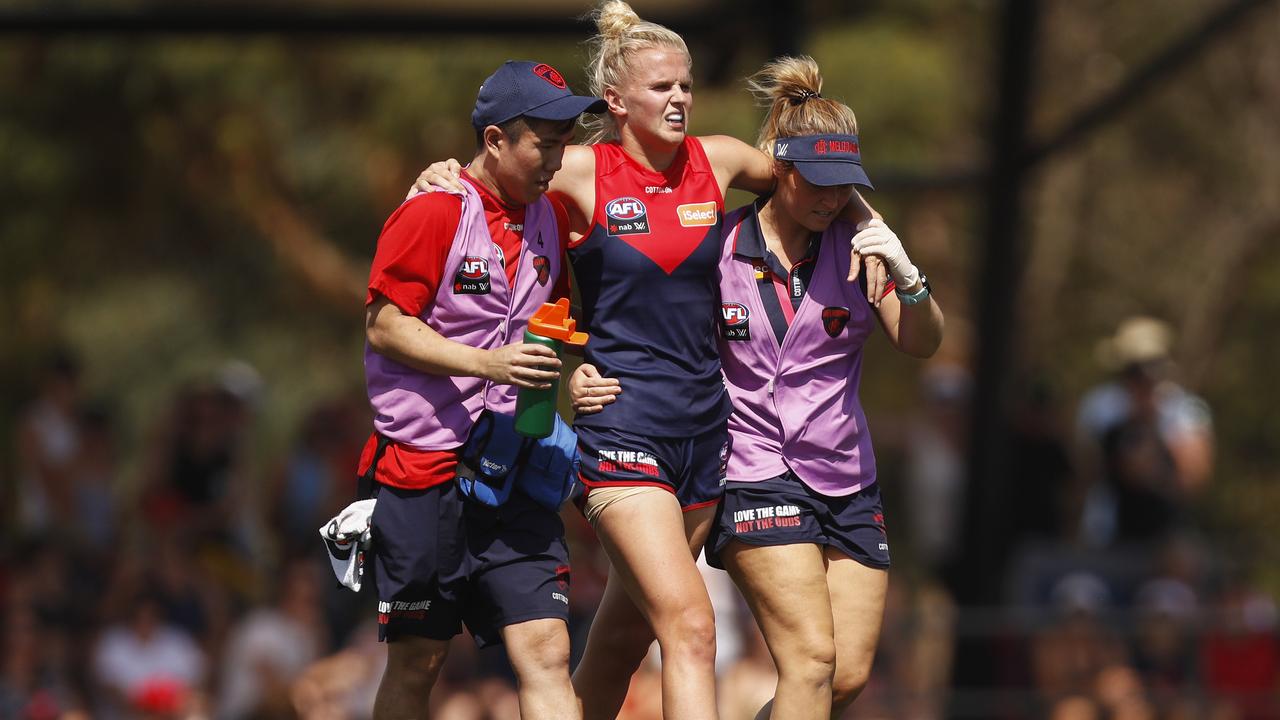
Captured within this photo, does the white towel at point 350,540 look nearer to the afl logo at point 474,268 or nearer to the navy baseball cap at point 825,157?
the afl logo at point 474,268

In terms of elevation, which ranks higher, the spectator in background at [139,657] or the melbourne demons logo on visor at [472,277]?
the melbourne demons logo on visor at [472,277]

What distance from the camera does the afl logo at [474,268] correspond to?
4.90 meters

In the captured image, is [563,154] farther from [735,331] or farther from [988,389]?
[988,389]

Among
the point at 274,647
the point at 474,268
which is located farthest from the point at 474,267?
the point at 274,647

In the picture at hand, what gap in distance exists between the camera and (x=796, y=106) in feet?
17.1

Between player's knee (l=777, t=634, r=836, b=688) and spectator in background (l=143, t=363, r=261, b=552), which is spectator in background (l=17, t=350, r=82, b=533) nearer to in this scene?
spectator in background (l=143, t=363, r=261, b=552)

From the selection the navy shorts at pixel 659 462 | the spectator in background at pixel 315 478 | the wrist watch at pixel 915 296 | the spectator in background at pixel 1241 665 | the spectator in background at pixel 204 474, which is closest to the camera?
the navy shorts at pixel 659 462

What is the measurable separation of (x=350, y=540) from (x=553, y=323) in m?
0.97

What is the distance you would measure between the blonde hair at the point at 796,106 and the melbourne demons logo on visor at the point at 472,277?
0.99 meters

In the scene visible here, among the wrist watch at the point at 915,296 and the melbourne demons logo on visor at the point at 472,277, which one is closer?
the melbourne demons logo on visor at the point at 472,277

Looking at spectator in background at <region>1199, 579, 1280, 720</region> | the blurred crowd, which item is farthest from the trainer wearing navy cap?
spectator in background at <region>1199, 579, 1280, 720</region>

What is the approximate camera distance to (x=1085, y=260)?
2242cm

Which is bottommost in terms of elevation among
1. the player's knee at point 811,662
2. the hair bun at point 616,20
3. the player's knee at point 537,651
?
the player's knee at point 811,662

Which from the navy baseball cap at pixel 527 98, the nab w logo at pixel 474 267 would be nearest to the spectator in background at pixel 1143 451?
the navy baseball cap at pixel 527 98
